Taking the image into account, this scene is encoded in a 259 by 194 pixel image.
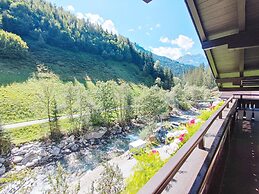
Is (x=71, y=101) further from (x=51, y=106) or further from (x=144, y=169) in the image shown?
(x=144, y=169)

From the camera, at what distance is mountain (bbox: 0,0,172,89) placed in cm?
2579

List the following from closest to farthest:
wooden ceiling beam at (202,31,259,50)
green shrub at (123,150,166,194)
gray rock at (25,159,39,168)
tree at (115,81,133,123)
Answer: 1. green shrub at (123,150,166,194)
2. wooden ceiling beam at (202,31,259,50)
3. gray rock at (25,159,39,168)
4. tree at (115,81,133,123)

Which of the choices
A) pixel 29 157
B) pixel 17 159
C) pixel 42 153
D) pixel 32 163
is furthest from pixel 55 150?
pixel 17 159

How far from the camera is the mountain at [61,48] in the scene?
25.8 meters

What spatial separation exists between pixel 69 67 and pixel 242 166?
31.9m

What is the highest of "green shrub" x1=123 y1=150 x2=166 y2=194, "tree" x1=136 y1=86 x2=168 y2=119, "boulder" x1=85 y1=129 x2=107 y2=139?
"green shrub" x1=123 y1=150 x2=166 y2=194

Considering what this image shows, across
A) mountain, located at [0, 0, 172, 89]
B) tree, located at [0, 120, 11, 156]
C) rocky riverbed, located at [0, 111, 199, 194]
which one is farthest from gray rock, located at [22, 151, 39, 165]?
mountain, located at [0, 0, 172, 89]

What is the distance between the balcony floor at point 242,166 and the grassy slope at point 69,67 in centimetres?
2242

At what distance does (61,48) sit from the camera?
35688 millimetres

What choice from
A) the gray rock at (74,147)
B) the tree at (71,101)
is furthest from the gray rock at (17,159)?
the tree at (71,101)

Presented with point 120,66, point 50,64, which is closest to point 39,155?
point 50,64

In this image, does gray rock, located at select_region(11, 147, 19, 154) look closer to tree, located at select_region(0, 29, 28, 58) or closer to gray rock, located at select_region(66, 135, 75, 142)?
gray rock, located at select_region(66, 135, 75, 142)

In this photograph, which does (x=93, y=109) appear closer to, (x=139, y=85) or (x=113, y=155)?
(x=113, y=155)

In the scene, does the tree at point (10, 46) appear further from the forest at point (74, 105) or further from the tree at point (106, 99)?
the tree at point (106, 99)
